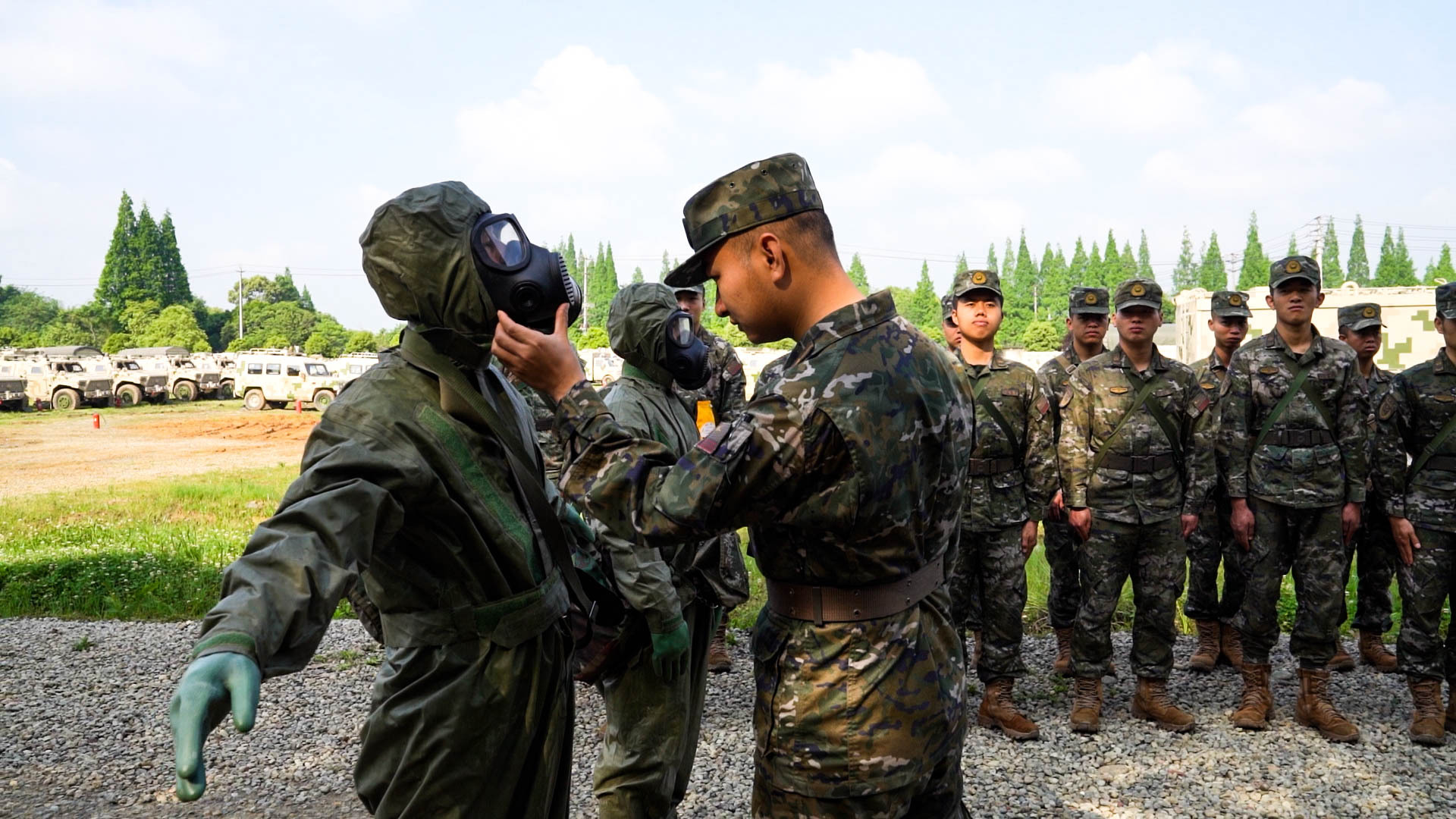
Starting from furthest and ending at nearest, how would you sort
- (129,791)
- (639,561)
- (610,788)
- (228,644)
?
1. (129,791)
2. (610,788)
3. (639,561)
4. (228,644)

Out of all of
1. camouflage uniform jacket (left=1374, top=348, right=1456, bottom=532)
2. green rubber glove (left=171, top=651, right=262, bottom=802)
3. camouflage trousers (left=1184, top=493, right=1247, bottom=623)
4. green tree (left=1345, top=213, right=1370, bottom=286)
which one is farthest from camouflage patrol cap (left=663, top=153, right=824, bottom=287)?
green tree (left=1345, top=213, right=1370, bottom=286)

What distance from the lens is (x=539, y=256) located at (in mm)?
2309

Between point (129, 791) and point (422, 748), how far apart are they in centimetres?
355

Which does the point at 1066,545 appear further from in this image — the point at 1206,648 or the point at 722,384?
the point at 722,384

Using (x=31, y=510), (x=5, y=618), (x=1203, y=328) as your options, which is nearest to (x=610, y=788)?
(x=5, y=618)

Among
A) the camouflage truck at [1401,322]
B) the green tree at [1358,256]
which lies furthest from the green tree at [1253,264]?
the camouflage truck at [1401,322]

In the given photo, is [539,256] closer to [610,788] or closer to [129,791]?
[610,788]

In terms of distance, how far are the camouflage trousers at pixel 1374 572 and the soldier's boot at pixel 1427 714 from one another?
1.27 meters

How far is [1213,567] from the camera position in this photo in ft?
22.0

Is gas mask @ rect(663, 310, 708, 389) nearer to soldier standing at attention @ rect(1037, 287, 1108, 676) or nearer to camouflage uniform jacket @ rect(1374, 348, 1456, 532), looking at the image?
soldier standing at attention @ rect(1037, 287, 1108, 676)

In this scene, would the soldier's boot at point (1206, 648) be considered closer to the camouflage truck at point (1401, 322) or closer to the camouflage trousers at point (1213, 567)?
the camouflage trousers at point (1213, 567)

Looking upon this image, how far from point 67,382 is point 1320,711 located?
3612 cm

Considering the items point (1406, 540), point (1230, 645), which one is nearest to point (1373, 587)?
point (1230, 645)

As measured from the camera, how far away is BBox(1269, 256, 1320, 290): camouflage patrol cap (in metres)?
5.77
